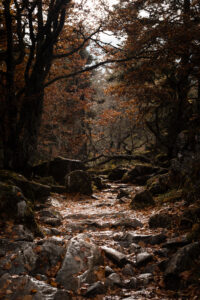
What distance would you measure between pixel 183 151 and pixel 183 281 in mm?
5993

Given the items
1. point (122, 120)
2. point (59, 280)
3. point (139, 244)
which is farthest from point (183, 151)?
point (122, 120)

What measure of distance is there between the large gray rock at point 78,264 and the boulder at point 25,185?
3.16 metres

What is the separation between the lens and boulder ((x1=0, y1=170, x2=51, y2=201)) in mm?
7080

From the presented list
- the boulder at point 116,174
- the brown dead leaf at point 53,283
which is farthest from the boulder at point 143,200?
the boulder at point 116,174

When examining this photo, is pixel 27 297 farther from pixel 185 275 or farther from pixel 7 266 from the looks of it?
pixel 185 275

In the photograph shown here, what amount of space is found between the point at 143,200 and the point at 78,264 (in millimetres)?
4691

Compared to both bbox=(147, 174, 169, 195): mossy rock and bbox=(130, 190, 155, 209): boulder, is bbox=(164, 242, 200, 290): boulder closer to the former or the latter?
bbox=(130, 190, 155, 209): boulder

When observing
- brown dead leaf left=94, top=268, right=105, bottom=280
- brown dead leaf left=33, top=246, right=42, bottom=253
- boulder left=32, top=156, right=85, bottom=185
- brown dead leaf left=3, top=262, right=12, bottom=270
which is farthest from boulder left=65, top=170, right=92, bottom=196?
brown dead leaf left=3, top=262, right=12, bottom=270

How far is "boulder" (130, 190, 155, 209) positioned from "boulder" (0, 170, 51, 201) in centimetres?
352

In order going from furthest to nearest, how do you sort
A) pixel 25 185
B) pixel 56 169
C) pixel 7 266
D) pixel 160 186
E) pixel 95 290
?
pixel 56 169
pixel 160 186
pixel 25 185
pixel 7 266
pixel 95 290

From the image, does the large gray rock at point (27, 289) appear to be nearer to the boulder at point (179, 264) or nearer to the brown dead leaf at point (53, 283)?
the brown dead leaf at point (53, 283)

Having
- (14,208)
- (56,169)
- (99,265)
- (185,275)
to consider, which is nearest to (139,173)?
(56,169)

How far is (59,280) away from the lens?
3621mm

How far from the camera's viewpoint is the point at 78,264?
3918mm
